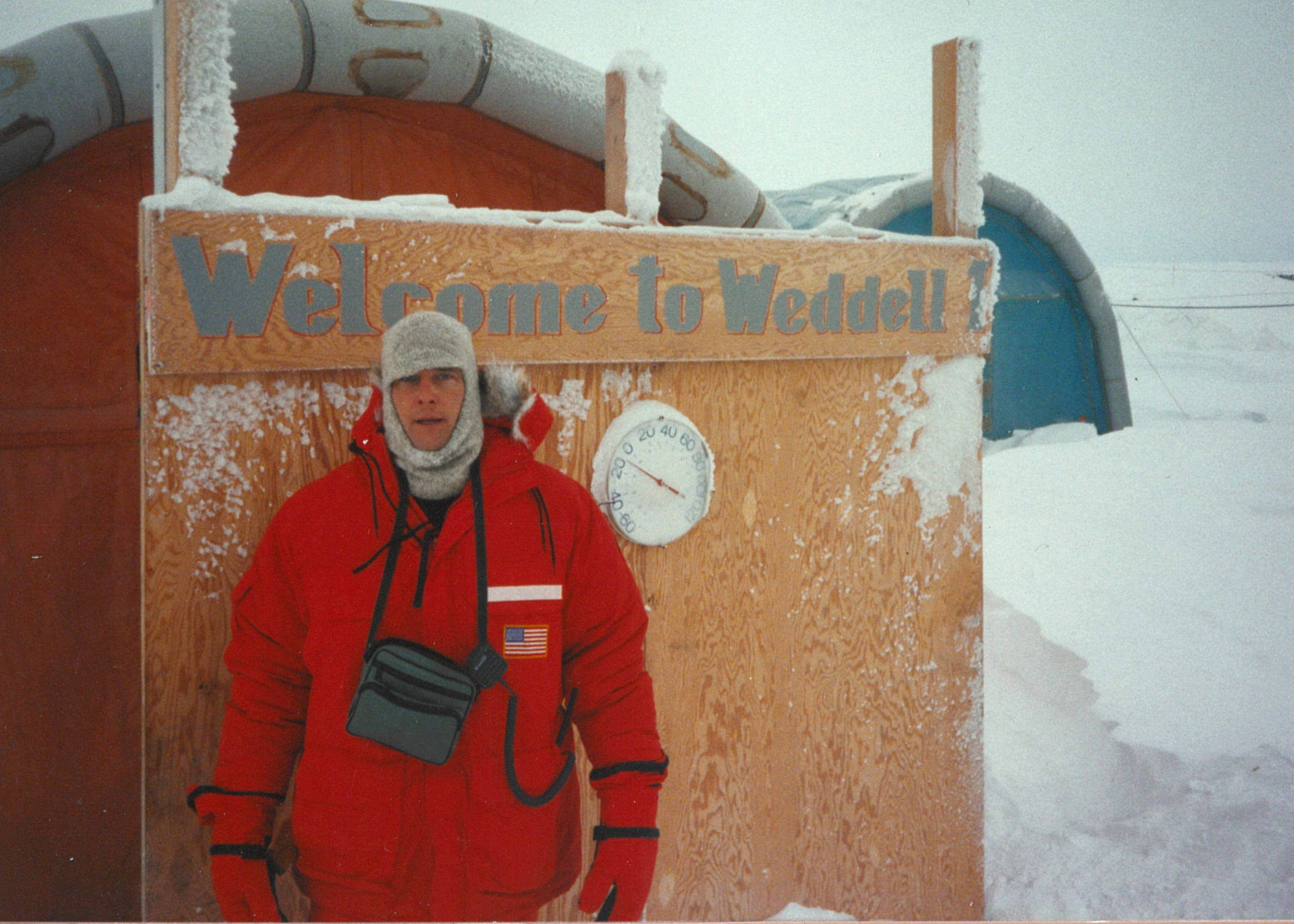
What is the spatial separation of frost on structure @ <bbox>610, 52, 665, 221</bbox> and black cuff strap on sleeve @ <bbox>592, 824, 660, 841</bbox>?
1685 mm

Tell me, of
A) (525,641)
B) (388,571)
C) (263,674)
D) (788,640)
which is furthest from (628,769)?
(788,640)

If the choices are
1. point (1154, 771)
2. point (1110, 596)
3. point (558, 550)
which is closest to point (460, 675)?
point (558, 550)

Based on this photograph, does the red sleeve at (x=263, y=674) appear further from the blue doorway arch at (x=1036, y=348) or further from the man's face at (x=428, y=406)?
the blue doorway arch at (x=1036, y=348)

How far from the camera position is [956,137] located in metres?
2.90

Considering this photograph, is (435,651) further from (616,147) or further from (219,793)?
(616,147)

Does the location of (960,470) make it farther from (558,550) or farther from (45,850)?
(45,850)

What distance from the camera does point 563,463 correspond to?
2490mm

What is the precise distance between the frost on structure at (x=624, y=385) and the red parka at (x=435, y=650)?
0.66 m

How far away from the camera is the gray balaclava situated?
1.80 meters

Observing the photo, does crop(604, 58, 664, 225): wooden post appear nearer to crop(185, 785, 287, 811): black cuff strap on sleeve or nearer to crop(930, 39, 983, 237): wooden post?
crop(930, 39, 983, 237): wooden post

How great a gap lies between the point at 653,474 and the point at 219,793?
1.37m

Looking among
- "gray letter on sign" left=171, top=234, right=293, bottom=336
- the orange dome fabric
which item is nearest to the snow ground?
"gray letter on sign" left=171, top=234, right=293, bottom=336

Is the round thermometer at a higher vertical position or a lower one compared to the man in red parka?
higher

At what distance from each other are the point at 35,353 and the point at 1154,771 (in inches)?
197
